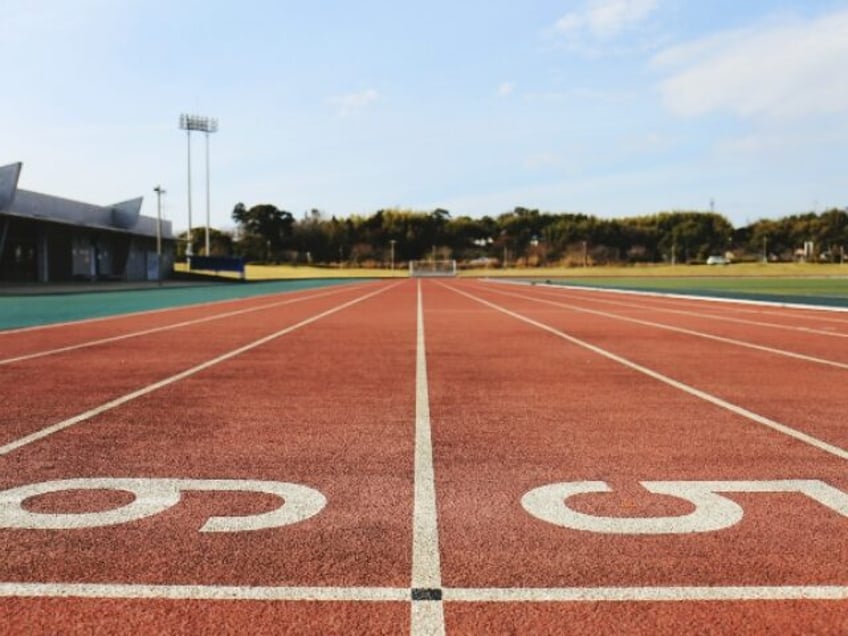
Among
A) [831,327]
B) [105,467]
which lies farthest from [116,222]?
[105,467]

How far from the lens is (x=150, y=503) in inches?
146

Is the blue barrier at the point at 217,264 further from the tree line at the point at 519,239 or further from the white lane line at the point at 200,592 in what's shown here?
the white lane line at the point at 200,592

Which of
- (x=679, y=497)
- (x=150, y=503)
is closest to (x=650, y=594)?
(x=679, y=497)

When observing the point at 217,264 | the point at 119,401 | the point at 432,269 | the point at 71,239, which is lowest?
the point at 119,401

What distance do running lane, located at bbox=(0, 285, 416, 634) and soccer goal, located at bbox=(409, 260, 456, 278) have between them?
283ft

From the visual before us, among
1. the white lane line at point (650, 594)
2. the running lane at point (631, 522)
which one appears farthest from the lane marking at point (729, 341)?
the white lane line at point (650, 594)

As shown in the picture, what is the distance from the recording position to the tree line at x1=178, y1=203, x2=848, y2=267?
358ft

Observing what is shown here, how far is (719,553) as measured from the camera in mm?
3088

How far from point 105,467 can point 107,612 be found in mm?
1957

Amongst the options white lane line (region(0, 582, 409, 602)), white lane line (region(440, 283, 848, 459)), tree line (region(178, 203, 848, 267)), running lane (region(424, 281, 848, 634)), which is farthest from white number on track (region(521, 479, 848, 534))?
tree line (region(178, 203, 848, 267))

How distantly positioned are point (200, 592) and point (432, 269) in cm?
9525

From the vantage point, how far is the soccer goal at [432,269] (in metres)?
93.0

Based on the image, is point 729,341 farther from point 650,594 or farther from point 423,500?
point 650,594

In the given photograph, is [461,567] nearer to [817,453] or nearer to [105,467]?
[105,467]
